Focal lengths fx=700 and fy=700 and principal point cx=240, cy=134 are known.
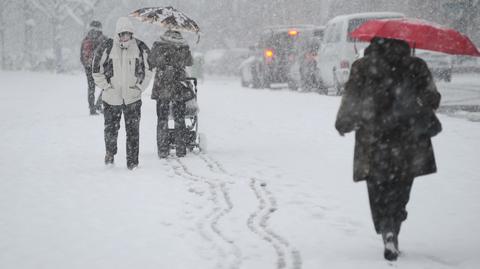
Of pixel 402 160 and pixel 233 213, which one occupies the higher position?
pixel 402 160

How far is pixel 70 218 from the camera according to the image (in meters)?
6.38

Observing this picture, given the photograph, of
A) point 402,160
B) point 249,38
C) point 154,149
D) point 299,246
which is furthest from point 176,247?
point 249,38

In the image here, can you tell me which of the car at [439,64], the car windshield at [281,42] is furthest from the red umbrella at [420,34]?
the car windshield at [281,42]

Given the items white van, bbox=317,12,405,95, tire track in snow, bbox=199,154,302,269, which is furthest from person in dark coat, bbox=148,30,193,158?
white van, bbox=317,12,405,95

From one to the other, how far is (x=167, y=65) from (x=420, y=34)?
482 cm

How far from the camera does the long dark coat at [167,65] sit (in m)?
9.32

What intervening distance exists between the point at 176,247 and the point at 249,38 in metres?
45.5

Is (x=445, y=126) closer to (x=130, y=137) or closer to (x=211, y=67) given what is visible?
(x=130, y=137)

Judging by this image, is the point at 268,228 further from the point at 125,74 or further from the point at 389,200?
the point at 125,74

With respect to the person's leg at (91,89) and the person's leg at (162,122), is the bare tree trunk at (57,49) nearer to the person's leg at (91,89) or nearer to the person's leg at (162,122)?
the person's leg at (91,89)

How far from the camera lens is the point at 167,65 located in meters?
9.35

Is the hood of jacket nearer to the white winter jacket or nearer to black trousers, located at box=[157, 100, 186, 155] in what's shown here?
the white winter jacket

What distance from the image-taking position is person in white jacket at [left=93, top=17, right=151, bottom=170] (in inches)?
337

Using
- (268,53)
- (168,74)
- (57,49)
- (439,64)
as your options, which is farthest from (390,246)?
(57,49)
